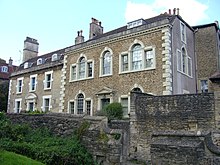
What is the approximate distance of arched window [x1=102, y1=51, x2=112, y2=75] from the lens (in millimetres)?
21053

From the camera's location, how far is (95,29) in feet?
90.4

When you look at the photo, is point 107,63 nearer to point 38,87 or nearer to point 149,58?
point 149,58

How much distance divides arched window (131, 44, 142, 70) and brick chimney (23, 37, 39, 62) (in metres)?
21.3

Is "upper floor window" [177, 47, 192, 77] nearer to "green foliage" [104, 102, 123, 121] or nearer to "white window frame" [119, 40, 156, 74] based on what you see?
"white window frame" [119, 40, 156, 74]

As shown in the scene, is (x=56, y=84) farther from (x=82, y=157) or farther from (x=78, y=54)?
(x=82, y=157)

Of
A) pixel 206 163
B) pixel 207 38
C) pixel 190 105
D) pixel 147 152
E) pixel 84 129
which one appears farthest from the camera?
pixel 207 38

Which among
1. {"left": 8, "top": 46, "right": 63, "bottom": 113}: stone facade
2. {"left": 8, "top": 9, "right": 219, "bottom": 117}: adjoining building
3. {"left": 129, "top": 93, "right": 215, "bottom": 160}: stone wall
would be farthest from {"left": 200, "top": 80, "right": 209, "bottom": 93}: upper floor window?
{"left": 8, "top": 46, "right": 63, "bottom": 113}: stone facade

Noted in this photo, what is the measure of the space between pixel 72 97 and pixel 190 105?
43.4 ft

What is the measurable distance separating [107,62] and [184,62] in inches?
241

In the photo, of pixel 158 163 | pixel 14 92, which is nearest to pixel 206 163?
pixel 158 163

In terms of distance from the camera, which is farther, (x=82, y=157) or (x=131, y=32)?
(x=131, y=32)

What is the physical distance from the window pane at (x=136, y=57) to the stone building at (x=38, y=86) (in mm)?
9145

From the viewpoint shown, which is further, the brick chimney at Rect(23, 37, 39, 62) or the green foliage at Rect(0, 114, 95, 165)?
the brick chimney at Rect(23, 37, 39, 62)

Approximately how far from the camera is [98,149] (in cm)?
1009
